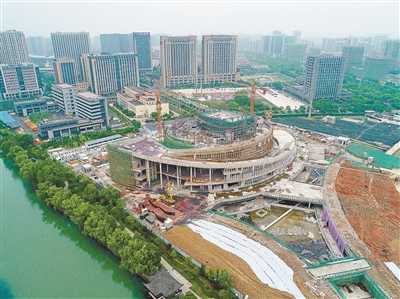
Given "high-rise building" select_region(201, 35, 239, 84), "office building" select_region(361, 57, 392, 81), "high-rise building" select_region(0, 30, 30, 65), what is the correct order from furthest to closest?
"office building" select_region(361, 57, 392, 81)
"high-rise building" select_region(0, 30, 30, 65)
"high-rise building" select_region(201, 35, 239, 84)

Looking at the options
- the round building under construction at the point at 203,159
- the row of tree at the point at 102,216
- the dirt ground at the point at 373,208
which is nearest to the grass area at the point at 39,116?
the row of tree at the point at 102,216

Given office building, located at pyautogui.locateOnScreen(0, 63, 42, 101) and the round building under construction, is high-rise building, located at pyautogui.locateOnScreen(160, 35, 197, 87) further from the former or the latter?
the round building under construction

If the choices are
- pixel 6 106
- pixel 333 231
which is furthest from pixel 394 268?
pixel 6 106

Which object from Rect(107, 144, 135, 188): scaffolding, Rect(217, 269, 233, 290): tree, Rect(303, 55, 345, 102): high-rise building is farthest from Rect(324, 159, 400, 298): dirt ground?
Rect(303, 55, 345, 102): high-rise building

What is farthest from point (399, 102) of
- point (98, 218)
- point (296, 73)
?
point (98, 218)

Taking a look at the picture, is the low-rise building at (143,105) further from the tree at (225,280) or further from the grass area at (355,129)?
the tree at (225,280)

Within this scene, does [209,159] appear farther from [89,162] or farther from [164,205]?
[89,162]
